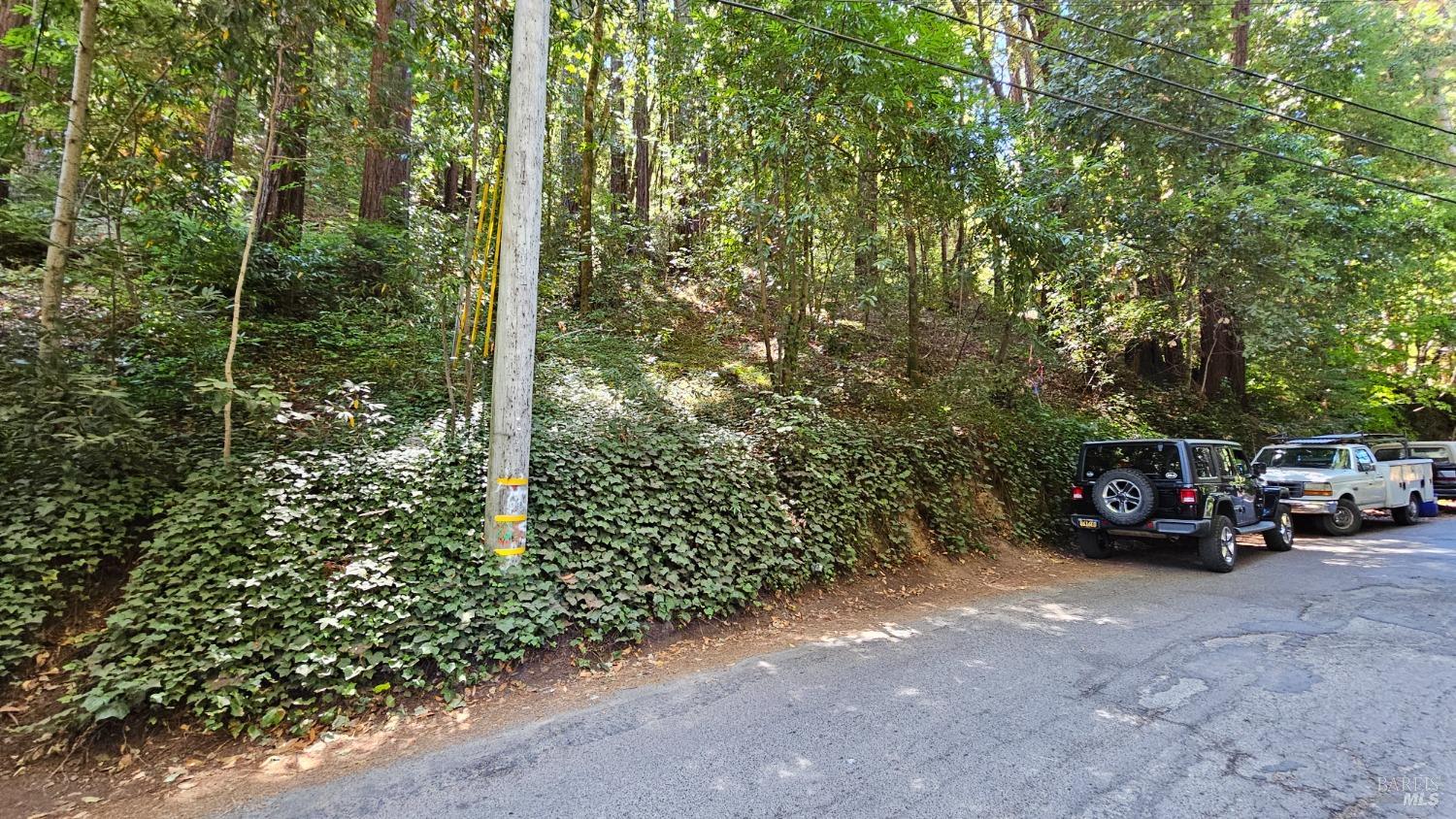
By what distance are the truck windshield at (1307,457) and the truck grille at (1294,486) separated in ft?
2.00

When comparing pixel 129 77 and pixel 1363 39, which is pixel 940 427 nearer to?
pixel 129 77

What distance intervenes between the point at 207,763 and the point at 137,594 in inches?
49.7

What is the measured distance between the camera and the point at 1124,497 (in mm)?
7762

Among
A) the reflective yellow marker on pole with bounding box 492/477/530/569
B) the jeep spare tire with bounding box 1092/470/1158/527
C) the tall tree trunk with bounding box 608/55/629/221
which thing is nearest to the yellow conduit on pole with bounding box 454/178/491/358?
the reflective yellow marker on pole with bounding box 492/477/530/569

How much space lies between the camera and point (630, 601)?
197 inches

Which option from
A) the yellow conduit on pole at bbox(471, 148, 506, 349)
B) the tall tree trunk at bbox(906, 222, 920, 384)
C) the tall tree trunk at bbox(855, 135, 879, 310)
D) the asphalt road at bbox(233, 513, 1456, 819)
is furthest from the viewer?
the tall tree trunk at bbox(906, 222, 920, 384)

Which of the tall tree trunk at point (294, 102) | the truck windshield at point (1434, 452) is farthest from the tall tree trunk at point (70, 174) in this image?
the truck windshield at point (1434, 452)

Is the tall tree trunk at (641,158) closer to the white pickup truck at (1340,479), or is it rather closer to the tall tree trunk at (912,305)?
the tall tree trunk at (912,305)

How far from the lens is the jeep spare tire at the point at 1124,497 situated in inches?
297

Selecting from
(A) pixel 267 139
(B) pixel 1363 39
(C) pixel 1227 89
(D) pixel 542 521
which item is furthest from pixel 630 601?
(B) pixel 1363 39

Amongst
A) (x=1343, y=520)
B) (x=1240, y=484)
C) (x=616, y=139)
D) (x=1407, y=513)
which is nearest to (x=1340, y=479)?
(x=1343, y=520)

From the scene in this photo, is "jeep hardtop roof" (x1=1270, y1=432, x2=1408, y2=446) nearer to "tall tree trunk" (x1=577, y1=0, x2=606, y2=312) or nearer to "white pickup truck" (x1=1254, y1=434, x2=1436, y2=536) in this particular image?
"white pickup truck" (x1=1254, y1=434, x2=1436, y2=536)

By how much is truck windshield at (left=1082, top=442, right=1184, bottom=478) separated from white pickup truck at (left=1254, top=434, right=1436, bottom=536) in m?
4.85

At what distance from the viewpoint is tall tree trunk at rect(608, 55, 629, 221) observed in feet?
41.4
